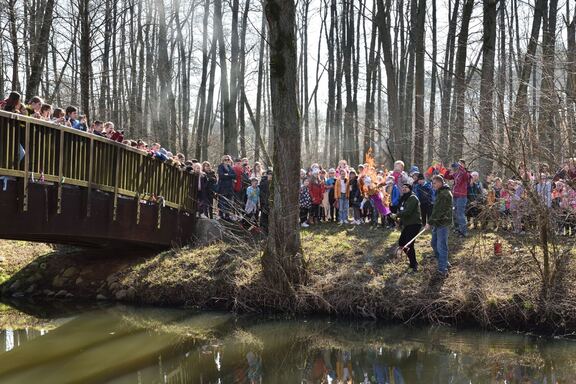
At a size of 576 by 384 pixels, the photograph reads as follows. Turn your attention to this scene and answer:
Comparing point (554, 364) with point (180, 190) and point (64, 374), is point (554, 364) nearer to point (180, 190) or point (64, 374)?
point (64, 374)

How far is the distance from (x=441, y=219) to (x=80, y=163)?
22.5 feet

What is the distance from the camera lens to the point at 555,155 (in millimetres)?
10562

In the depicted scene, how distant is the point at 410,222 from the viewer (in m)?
12.2

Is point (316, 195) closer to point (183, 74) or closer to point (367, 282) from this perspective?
point (367, 282)

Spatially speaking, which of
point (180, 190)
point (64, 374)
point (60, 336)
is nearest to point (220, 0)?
point (180, 190)

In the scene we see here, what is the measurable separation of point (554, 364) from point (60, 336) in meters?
8.38

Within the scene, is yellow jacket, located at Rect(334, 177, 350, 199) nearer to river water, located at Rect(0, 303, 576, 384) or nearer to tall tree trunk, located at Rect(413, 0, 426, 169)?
tall tree trunk, located at Rect(413, 0, 426, 169)

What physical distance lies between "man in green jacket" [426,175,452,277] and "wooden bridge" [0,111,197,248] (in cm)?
629

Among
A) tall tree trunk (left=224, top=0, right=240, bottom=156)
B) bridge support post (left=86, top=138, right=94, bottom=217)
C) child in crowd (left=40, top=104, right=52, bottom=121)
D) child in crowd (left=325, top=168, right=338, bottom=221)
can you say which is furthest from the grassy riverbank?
tall tree trunk (left=224, top=0, right=240, bottom=156)

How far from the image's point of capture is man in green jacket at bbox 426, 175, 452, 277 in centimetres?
1167

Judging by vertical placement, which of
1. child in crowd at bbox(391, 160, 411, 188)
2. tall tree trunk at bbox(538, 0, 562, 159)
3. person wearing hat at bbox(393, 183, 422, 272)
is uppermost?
tall tree trunk at bbox(538, 0, 562, 159)

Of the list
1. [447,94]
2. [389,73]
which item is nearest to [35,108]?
[389,73]

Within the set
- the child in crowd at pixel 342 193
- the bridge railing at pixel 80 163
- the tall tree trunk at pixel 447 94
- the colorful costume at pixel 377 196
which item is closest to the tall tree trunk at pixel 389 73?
the tall tree trunk at pixel 447 94

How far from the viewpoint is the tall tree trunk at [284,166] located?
12.0m
